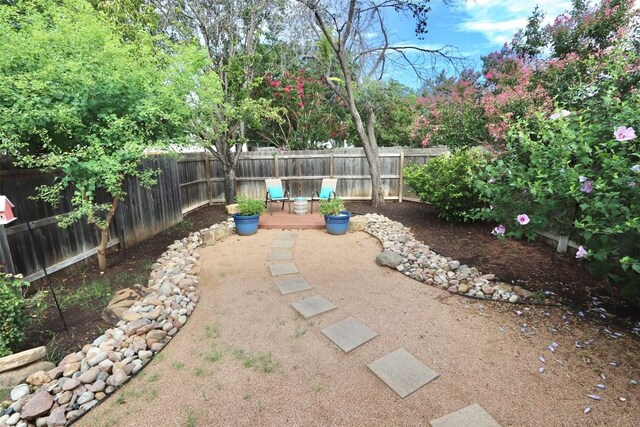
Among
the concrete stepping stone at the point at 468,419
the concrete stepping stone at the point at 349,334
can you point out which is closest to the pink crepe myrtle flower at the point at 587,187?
the concrete stepping stone at the point at 468,419

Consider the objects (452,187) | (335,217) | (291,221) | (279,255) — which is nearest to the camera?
(279,255)

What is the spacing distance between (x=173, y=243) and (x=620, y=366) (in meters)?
5.24

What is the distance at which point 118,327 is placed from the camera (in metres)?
2.46

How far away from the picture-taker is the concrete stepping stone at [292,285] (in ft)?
10.6

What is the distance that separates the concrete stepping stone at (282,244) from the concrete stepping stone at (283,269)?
2.23 ft

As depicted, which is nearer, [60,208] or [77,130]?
[77,130]

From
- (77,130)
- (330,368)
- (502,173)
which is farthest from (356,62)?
(330,368)

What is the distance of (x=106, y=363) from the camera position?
206cm

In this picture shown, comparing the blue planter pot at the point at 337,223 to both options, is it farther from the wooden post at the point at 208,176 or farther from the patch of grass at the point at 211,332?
the wooden post at the point at 208,176

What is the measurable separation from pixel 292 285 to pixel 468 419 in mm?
2104

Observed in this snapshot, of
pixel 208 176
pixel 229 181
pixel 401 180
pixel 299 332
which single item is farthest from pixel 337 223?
pixel 208 176

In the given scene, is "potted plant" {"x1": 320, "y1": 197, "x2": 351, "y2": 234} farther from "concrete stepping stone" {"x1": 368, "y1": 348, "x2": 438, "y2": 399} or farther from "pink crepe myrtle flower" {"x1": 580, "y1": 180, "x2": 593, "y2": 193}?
"pink crepe myrtle flower" {"x1": 580, "y1": 180, "x2": 593, "y2": 193}

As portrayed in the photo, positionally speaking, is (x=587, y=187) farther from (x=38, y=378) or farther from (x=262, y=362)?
(x=38, y=378)

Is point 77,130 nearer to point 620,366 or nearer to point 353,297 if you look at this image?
point 353,297
